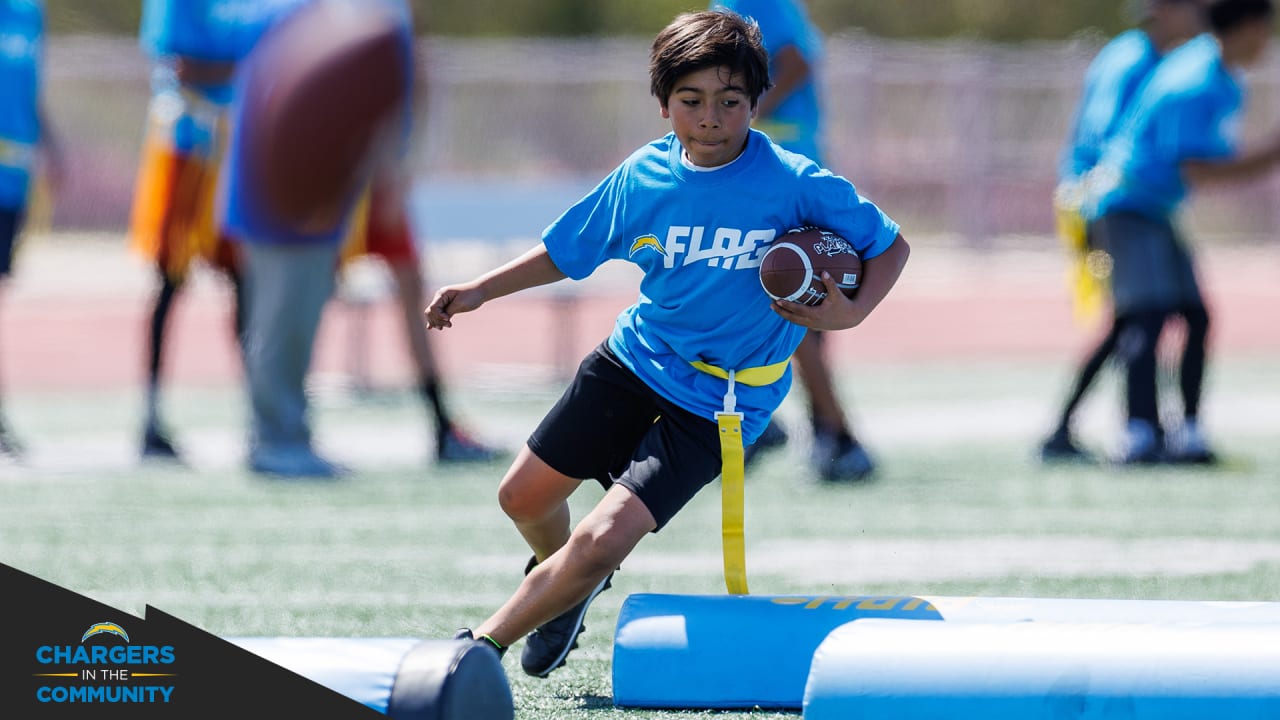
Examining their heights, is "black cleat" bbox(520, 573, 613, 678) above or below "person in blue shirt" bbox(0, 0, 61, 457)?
below

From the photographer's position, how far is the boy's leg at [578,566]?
4418 mm

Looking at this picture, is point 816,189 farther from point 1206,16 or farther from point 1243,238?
point 1243,238

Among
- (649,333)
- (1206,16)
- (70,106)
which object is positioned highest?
(70,106)

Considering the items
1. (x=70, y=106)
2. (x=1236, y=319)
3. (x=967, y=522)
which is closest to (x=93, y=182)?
(x=70, y=106)

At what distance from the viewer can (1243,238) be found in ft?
86.6

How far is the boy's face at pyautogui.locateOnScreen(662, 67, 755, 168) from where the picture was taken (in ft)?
14.5

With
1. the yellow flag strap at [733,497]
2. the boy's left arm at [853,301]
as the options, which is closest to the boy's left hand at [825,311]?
the boy's left arm at [853,301]

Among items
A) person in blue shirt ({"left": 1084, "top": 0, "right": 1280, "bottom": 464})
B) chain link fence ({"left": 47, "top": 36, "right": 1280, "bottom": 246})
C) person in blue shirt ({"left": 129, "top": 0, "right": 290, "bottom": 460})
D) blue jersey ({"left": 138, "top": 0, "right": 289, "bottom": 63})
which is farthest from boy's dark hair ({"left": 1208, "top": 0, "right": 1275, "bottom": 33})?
chain link fence ({"left": 47, "top": 36, "right": 1280, "bottom": 246})

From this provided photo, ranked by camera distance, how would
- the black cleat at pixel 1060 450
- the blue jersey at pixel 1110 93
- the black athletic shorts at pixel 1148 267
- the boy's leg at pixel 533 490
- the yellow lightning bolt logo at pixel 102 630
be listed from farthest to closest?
1. the blue jersey at pixel 1110 93
2. the black cleat at pixel 1060 450
3. the black athletic shorts at pixel 1148 267
4. the boy's leg at pixel 533 490
5. the yellow lightning bolt logo at pixel 102 630

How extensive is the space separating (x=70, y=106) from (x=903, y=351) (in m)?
14.5

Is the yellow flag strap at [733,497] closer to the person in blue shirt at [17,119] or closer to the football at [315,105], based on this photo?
the football at [315,105]

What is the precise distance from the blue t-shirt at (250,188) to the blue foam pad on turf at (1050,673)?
17.4 feet

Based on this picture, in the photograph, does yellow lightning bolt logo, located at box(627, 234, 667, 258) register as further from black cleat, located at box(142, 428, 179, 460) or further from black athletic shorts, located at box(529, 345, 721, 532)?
black cleat, located at box(142, 428, 179, 460)

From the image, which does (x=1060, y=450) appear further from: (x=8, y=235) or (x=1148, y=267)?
(x=8, y=235)
